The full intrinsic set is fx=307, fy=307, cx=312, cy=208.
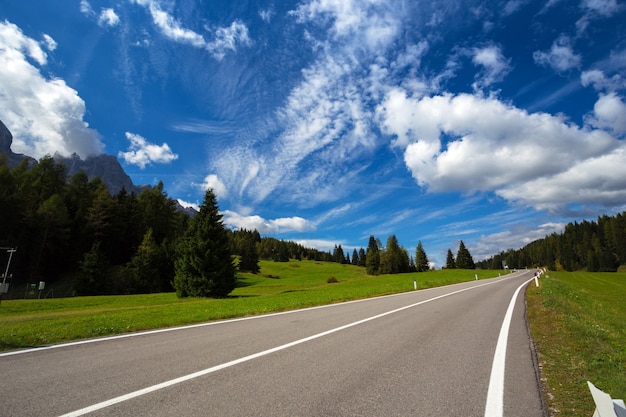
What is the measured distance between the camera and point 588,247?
11838cm

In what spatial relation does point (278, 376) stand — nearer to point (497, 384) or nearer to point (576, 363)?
point (497, 384)

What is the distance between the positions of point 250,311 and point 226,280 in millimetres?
18224

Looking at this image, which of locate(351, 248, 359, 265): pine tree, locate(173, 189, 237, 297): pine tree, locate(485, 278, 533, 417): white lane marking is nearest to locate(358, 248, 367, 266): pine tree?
locate(351, 248, 359, 265): pine tree

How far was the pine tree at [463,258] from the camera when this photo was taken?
124m

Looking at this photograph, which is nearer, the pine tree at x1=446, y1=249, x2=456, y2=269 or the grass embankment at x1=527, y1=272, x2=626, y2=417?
the grass embankment at x1=527, y1=272, x2=626, y2=417

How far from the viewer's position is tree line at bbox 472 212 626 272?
104062mm

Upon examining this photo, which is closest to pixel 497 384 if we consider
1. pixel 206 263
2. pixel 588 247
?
pixel 206 263

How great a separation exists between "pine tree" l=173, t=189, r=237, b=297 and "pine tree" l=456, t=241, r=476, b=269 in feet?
381

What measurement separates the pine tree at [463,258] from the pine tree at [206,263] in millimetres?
115995

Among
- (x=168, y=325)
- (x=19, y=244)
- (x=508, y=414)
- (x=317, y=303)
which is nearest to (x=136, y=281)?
(x=19, y=244)

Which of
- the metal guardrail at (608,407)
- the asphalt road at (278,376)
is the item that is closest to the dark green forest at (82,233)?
the asphalt road at (278,376)

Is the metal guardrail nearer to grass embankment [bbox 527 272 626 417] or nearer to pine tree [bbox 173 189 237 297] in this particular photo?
grass embankment [bbox 527 272 626 417]

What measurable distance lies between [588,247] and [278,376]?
156 m

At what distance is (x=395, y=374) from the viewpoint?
512 centimetres
